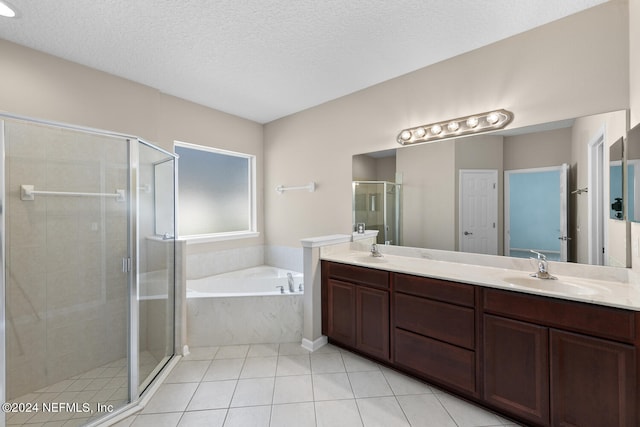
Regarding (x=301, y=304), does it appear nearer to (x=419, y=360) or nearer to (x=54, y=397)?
(x=419, y=360)

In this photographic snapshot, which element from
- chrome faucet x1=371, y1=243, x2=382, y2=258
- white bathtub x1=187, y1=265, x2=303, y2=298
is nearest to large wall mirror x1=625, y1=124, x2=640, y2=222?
chrome faucet x1=371, y1=243, x2=382, y2=258

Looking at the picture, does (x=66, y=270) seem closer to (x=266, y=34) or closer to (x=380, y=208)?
(x=266, y=34)

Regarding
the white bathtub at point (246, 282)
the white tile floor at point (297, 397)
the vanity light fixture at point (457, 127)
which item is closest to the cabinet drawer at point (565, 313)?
the white tile floor at point (297, 397)

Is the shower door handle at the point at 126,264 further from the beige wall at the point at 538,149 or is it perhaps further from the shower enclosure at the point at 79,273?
the beige wall at the point at 538,149

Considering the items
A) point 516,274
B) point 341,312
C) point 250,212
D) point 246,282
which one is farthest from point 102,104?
point 516,274

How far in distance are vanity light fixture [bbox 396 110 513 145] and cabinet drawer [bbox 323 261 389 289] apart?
4.24ft

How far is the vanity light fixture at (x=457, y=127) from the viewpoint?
2.11m

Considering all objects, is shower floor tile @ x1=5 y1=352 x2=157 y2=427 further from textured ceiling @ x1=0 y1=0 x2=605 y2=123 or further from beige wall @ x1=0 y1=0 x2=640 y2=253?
textured ceiling @ x1=0 y1=0 x2=605 y2=123

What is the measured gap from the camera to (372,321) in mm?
2230

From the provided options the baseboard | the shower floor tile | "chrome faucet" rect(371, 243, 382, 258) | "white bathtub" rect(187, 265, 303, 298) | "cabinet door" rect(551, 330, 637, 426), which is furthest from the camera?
"white bathtub" rect(187, 265, 303, 298)

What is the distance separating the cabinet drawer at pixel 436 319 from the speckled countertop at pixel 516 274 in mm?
203

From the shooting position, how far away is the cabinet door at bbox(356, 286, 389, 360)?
84.7 inches

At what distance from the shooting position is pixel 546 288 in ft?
5.39

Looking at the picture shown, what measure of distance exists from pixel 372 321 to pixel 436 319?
53 cm
